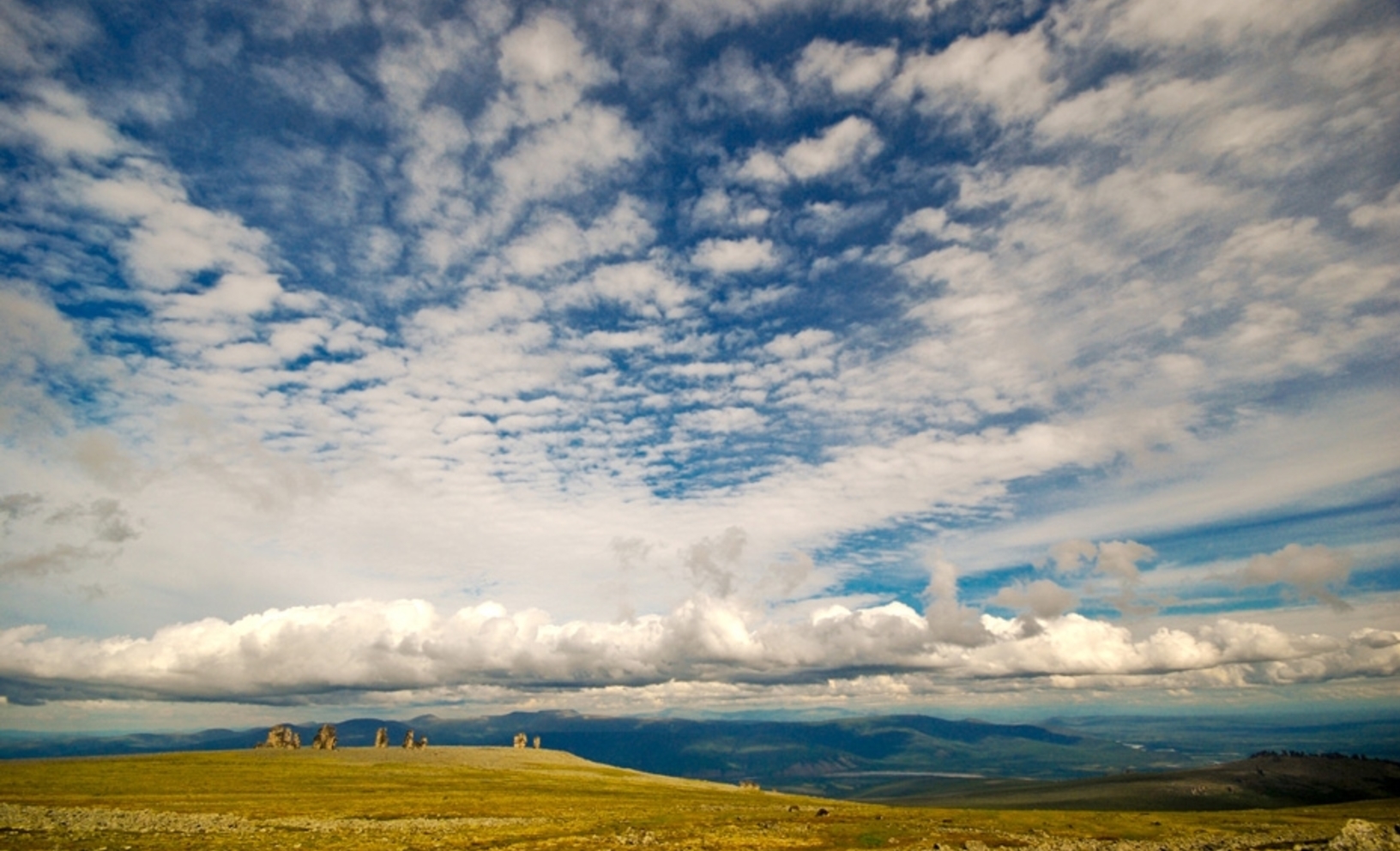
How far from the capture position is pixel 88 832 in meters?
54.1

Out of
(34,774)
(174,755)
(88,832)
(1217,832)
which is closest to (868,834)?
(1217,832)

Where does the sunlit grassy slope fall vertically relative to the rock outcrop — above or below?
below

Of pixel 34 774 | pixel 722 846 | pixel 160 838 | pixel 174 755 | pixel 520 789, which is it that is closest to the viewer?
pixel 160 838

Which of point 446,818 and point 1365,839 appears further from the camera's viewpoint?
point 446,818

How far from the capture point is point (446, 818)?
78875 millimetres

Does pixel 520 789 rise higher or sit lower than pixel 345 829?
lower

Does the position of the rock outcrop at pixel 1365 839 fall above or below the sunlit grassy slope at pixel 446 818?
above

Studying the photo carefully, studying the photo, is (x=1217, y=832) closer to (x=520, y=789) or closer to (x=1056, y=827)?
(x=1056, y=827)

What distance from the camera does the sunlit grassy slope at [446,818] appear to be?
187ft

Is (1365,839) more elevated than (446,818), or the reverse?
(1365,839)

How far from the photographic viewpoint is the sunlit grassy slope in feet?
187

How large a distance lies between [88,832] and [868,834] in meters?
67.7

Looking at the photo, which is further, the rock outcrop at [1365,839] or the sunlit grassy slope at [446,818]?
the sunlit grassy slope at [446,818]

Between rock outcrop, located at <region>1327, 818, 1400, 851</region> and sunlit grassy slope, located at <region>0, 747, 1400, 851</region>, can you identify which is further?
sunlit grassy slope, located at <region>0, 747, 1400, 851</region>
